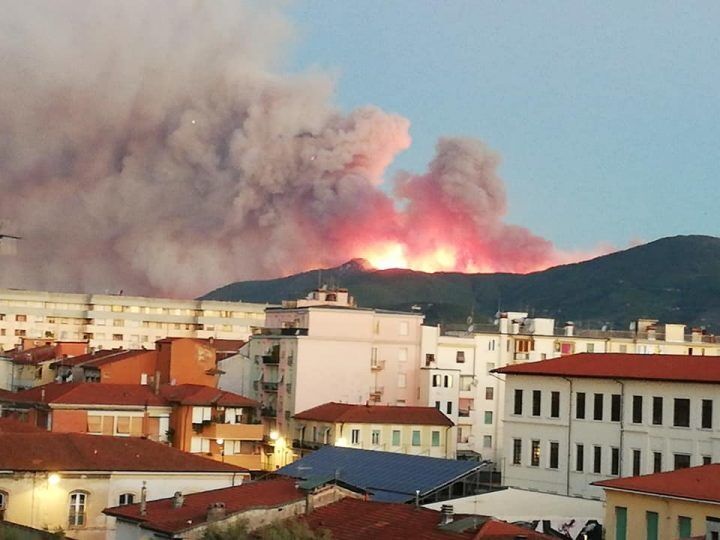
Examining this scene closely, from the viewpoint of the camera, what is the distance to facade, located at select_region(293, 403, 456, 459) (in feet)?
287

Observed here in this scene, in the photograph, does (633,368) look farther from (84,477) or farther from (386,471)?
(84,477)

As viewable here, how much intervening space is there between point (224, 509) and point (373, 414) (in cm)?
4964

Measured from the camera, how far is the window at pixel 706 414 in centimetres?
5891

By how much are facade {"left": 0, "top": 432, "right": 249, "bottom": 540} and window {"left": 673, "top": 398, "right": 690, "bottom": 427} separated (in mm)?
17629

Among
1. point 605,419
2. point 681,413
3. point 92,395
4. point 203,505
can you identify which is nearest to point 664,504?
point 203,505

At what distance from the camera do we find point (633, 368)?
209ft

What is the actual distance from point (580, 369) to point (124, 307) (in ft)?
422

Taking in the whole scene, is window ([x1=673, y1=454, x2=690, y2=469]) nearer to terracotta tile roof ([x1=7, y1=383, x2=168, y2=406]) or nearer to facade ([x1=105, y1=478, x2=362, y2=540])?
facade ([x1=105, y1=478, x2=362, y2=540])

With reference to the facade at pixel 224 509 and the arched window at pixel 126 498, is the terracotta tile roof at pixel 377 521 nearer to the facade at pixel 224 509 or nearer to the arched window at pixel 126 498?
the facade at pixel 224 509

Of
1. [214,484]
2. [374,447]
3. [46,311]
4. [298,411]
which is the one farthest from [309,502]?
[46,311]

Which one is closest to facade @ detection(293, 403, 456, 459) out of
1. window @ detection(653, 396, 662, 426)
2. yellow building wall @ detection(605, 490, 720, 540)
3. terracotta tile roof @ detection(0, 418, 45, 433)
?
window @ detection(653, 396, 662, 426)

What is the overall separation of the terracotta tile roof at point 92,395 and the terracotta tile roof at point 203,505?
31.5 metres

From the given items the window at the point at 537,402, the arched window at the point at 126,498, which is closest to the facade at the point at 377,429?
the window at the point at 537,402

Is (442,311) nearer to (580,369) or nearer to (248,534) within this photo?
(580,369)
